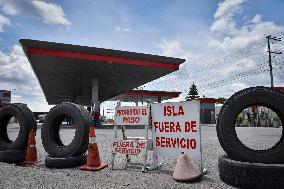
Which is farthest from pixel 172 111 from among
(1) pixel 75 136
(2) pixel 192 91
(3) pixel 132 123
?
(2) pixel 192 91

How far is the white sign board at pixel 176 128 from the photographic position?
568cm

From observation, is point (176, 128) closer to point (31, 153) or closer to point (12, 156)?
point (31, 153)

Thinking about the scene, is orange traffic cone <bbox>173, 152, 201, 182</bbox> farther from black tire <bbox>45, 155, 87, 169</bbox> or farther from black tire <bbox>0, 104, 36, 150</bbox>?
black tire <bbox>0, 104, 36, 150</bbox>

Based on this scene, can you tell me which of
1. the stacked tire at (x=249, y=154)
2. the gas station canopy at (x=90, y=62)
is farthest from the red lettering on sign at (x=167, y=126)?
the gas station canopy at (x=90, y=62)

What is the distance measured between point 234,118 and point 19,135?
18.1 ft

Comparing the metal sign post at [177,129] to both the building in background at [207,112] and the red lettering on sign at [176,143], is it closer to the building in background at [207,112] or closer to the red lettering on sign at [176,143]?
the red lettering on sign at [176,143]

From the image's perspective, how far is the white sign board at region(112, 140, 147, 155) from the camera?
20.7ft

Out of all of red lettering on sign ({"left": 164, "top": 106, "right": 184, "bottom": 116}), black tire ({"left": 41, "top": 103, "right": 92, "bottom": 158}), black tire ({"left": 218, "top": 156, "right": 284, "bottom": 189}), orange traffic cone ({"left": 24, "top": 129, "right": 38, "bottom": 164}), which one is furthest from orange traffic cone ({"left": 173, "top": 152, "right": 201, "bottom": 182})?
orange traffic cone ({"left": 24, "top": 129, "right": 38, "bottom": 164})

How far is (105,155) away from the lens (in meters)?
8.36

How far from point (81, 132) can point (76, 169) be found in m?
0.86

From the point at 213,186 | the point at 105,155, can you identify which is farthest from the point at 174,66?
the point at 213,186

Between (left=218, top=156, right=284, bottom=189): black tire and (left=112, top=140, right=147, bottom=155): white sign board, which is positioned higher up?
(left=112, top=140, right=147, bottom=155): white sign board

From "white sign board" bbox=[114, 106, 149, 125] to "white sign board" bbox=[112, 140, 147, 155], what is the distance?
43 centimetres

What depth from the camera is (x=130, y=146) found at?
21.2 ft
